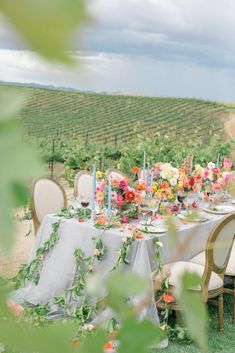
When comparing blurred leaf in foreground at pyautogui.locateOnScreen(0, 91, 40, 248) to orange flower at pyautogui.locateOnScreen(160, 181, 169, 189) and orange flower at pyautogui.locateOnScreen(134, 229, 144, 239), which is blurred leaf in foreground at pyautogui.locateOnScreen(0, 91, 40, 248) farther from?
orange flower at pyautogui.locateOnScreen(160, 181, 169, 189)

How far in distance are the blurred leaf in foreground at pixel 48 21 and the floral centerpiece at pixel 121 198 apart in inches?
→ 152

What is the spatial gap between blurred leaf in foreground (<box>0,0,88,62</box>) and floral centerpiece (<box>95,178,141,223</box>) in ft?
12.7

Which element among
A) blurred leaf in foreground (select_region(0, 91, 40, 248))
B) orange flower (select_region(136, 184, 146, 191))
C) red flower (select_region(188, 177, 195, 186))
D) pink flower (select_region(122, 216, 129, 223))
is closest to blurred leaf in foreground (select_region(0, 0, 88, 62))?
blurred leaf in foreground (select_region(0, 91, 40, 248))

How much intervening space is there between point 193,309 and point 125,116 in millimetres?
27359

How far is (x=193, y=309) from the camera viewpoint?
0.20 m

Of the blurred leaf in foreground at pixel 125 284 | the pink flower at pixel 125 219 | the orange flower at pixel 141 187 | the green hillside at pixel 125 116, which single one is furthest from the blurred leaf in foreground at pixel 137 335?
the green hillside at pixel 125 116

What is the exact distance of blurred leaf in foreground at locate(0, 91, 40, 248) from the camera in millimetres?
145

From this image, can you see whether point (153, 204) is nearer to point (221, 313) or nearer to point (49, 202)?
point (221, 313)

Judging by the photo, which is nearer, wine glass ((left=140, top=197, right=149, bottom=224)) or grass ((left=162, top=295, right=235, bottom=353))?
grass ((left=162, top=295, right=235, bottom=353))

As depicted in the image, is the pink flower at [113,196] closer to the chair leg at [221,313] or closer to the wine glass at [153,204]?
the wine glass at [153,204]

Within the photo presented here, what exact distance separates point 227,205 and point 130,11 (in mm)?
4926

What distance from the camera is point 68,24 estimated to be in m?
0.13

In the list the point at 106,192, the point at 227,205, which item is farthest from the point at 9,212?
the point at 227,205

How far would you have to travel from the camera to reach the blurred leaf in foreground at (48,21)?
12 centimetres
